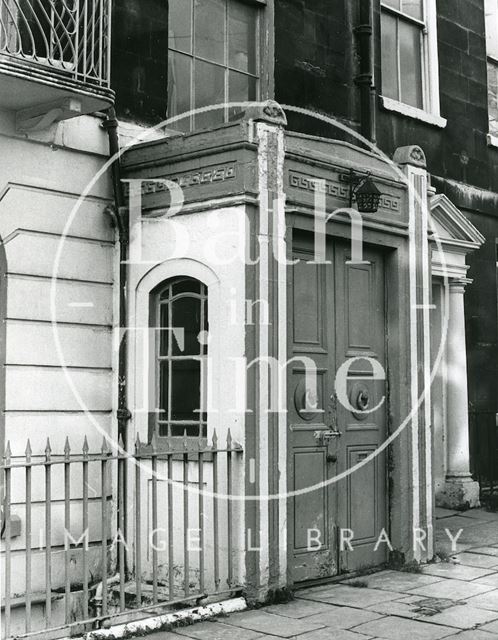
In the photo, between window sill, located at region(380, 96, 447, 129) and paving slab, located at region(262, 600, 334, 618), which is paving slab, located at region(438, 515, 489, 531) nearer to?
paving slab, located at region(262, 600, 334, 618)

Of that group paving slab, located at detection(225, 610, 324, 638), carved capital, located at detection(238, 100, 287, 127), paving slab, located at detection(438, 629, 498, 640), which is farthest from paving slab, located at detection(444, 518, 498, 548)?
carved capital, located at detection(238, 100, 287, 127)

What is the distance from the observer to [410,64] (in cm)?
1134

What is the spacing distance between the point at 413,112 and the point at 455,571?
5633mm

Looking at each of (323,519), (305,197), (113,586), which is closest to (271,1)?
(305,197)

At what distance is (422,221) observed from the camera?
28.6ft

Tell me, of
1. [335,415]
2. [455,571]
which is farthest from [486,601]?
[335,415]

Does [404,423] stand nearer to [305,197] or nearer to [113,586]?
[305,197]

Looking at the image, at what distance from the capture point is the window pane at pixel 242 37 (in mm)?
9039

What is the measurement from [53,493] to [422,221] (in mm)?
4278

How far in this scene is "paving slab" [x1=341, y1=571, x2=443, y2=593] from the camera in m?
7.49

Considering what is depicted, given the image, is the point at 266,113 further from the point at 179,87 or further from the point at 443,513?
the point at 443,513

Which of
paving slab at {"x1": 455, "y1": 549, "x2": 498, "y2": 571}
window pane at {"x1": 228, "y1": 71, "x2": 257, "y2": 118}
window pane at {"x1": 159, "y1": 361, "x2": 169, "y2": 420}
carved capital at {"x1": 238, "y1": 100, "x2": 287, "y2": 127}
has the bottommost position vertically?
paving slab at {"x1": 455, "y1": 549, "x2": 498, "y2": 571}

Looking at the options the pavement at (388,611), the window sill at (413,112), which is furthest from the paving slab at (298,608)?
the window sill at (413,112)

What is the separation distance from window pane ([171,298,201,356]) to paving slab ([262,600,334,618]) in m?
2.08
